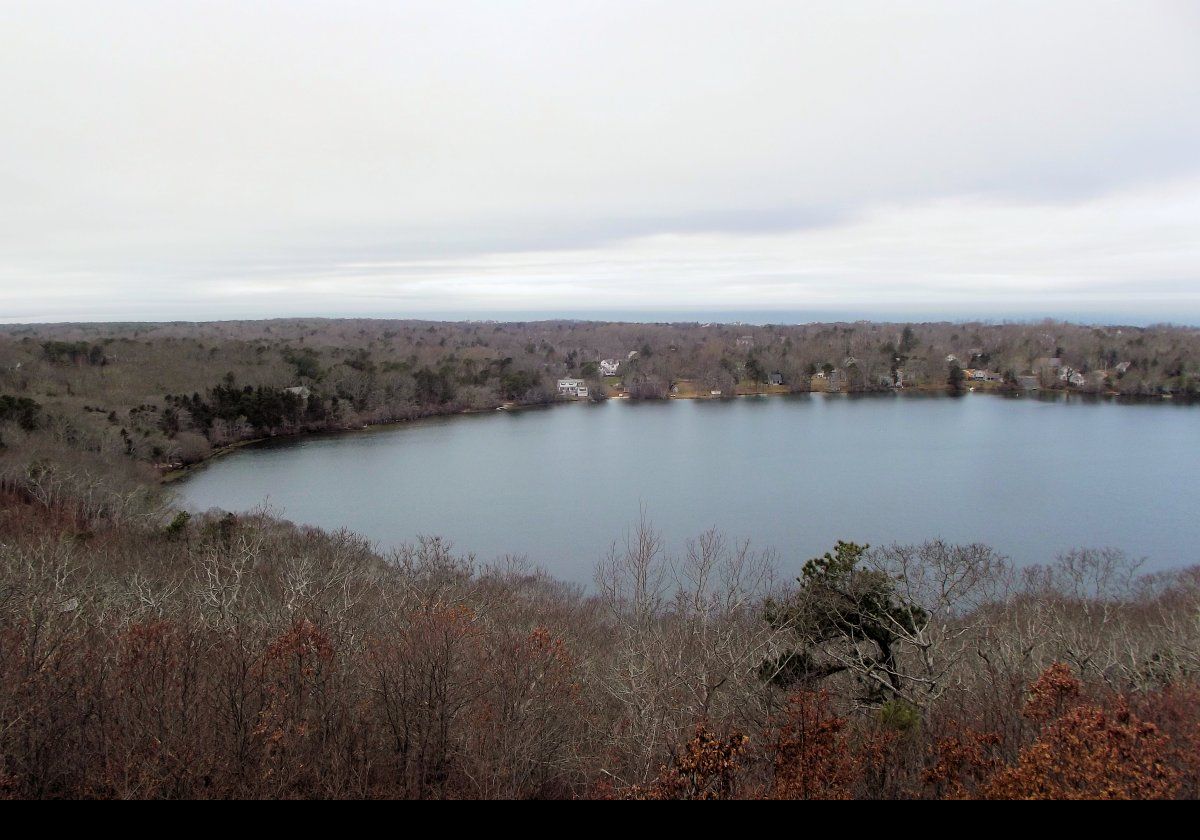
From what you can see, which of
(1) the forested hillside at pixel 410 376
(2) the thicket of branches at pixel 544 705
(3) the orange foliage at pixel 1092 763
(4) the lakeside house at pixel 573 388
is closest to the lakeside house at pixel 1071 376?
A: (1) the forested hillside at pixel 410 376

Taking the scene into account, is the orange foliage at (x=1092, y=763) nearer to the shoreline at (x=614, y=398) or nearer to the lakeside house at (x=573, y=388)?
the shoreline at (x=614, y=398)

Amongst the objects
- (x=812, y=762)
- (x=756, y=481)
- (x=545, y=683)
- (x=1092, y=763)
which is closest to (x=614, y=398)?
(x=756, y=481)

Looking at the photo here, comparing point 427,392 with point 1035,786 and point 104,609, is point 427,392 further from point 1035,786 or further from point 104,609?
point 1035,786

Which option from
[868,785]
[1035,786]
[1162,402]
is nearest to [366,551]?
[868,785]

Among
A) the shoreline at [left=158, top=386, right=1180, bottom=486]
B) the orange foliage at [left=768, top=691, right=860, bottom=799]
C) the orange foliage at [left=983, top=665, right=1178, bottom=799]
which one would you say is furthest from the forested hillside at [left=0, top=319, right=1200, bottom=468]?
the orange foliage at [left=983, top=665, right=1178, bottom=799]

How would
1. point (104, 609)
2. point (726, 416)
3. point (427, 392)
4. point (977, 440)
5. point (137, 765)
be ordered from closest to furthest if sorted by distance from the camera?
point (137, 765) < point (104, 609) < point (977, 440) < point (726, 416) < point (427, 392)

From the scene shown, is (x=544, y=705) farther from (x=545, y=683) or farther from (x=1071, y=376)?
Answer: (x=1071, y=376)
